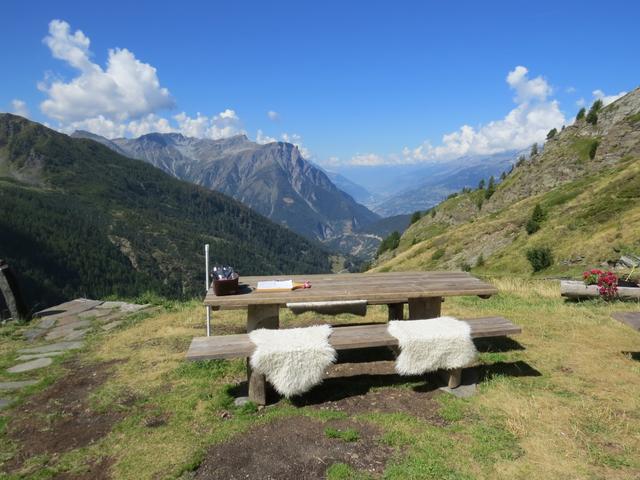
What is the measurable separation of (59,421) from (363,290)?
562 centimetres

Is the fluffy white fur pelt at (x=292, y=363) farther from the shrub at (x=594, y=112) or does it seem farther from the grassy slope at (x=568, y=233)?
the shrub at (x=594, y=112)

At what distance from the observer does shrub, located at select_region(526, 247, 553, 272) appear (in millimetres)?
30594

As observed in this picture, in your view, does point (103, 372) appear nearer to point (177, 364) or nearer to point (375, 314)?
point (177, 364)

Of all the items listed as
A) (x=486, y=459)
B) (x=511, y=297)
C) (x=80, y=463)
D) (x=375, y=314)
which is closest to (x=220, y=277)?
(x=80, y=463)

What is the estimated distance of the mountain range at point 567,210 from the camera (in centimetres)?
2920

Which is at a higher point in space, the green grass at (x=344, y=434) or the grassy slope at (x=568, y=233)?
the grassy slope at (x=568, y=233)

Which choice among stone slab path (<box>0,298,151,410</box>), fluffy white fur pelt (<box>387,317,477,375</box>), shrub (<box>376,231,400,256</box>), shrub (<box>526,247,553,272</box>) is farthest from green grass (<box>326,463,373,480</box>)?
shrub (<box>376,231,400,256</box>)

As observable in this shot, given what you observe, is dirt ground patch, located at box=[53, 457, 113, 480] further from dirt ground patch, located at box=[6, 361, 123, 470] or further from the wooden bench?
the wooden bench

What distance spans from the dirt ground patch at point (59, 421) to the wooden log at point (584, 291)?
1338 cm

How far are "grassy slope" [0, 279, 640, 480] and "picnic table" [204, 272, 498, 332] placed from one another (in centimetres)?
143

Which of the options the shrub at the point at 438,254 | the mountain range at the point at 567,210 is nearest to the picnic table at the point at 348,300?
the mountain range at the point at 567,210

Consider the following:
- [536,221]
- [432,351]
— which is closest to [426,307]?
[432,351]

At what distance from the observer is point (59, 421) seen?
22.6ft

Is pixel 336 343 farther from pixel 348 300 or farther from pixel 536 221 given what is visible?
pixel 536 221
